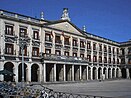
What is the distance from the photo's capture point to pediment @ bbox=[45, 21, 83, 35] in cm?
5514

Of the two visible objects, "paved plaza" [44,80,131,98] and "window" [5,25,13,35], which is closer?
"paved plaza" [44,80,131,98]

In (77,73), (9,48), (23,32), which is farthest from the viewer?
(77,73)

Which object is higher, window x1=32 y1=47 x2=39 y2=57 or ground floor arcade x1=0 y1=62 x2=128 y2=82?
window x1=32 y1=47 x2=39 y2=57

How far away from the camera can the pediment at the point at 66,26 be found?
55144 mm

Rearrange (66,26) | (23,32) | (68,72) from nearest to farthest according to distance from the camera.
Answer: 1. (23,32)
2. (68,72)
3. (66,26)

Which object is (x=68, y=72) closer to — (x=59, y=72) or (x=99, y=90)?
(x=59, y=72)

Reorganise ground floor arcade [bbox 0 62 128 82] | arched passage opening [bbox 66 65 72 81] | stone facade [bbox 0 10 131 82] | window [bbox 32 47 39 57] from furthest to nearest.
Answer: arched passage opening [bbox 66 65 72 81] → window [bbox 32 47 39 57] → ground floor arcade [bbox 0 62 128 82] → stone facade [bbox 0 10 131 82]

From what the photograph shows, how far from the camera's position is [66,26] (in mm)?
58781

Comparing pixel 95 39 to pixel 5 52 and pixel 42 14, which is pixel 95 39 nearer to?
pixel 42 14

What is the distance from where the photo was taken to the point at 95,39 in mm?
71125

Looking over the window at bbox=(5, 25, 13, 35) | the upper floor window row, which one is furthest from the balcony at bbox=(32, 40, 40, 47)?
the window at bbox=(5, 25, 13, 35)

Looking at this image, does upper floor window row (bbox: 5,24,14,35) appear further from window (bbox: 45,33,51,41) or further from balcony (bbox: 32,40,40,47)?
window (bbox: 45,33,51,41)

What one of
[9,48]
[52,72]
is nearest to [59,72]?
[52,72]

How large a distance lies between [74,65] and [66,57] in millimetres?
4646
